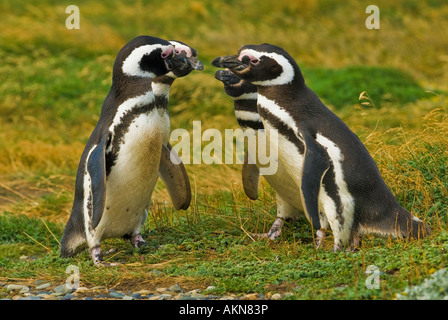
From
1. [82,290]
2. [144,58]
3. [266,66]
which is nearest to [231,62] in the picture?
[266,66]

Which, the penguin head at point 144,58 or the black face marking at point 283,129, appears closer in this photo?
the black face marking at point 283,129

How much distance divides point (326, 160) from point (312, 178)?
0.23m

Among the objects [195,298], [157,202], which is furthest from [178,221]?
[195,298]

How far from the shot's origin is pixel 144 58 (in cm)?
559

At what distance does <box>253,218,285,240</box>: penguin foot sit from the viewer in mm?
5977

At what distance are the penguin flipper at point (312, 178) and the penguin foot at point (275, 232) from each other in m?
0.98

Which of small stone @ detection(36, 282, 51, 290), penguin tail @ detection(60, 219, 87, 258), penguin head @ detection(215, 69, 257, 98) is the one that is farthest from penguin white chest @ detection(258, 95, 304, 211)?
small stone @ detection(36, 282, 51, 290)

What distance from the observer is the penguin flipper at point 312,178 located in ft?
16.3

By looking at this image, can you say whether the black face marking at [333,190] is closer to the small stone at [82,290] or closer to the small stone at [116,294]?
the small stone at [116,294]

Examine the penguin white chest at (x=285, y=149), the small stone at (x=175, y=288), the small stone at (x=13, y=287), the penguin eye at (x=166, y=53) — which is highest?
the penguin eye at (x=166, y=53)

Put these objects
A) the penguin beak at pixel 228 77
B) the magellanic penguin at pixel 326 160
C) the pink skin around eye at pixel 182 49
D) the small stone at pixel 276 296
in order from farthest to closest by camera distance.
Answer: the penguin beak at pixel 228 77
the pink skin around eye at pixel 182 49
the magellanic penguin at pixel 326 160
the small stone at pixel 276 296

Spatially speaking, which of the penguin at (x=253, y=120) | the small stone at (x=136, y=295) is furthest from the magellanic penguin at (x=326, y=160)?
the small stone at (x=136, y=295)

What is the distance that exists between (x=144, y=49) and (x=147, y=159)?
0.81 meters

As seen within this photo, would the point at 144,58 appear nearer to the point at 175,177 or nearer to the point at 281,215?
the point at 175,177
